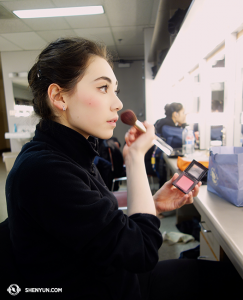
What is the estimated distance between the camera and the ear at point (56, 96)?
637mm

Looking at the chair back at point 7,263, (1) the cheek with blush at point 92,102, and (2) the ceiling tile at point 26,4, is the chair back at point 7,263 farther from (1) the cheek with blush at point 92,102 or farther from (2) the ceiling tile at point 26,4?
(2) the ceiling tile at point 26,4

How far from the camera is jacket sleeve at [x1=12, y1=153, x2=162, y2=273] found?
48cm

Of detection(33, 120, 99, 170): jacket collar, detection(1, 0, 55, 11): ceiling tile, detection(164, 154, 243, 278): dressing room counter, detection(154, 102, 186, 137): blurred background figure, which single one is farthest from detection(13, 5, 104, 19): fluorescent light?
detection(154, 102, 186, 137): blurred background figure

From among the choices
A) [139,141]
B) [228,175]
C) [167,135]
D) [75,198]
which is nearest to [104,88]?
[139,141]

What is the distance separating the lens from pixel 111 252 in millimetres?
496

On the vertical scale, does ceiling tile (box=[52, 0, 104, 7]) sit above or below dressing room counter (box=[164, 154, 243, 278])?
above

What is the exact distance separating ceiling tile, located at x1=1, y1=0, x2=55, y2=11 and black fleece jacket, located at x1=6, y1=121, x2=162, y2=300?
433 millimetres

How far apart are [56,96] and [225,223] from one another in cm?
71

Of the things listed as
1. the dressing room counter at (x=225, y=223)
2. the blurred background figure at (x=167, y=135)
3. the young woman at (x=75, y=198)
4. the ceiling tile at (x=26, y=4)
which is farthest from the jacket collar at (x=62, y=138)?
the blurred background figure at (x=167, y=135)

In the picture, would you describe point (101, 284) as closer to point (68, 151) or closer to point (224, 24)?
point (68, 151)

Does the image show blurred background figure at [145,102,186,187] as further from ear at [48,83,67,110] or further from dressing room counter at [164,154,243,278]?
ear at [48,83,67,110]

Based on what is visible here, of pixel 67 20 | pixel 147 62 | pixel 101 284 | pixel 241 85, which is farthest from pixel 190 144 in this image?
pixel 147 62

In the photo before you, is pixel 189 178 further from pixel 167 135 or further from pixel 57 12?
pixel 167 135

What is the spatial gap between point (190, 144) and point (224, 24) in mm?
1019
